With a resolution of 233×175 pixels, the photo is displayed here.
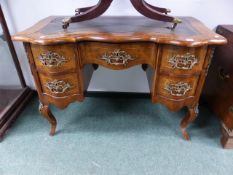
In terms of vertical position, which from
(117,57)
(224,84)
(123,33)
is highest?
(123,33)

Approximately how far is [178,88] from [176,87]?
0.04 feet

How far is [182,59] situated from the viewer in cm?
84

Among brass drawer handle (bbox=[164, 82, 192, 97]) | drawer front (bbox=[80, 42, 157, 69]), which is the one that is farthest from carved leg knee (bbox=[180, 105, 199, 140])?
drawer front (bbox=[80, 42, 157, 69])

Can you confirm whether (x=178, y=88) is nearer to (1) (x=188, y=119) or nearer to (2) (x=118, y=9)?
(1) (x=188, y=119)

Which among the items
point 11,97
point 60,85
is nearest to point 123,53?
point 60,85

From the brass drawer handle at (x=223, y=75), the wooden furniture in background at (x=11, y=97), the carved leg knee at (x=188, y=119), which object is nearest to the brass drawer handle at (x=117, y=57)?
the carved leg knee at (x=188, y=119)

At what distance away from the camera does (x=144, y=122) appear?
1.33 metres

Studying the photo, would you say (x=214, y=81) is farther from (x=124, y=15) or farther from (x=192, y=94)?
(x=124, y=15)

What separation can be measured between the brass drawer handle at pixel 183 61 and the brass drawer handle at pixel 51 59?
52 centimetres

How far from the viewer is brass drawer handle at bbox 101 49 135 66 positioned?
0.87 metres

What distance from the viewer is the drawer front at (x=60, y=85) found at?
0.93 metres

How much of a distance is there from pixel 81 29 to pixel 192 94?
677 mm

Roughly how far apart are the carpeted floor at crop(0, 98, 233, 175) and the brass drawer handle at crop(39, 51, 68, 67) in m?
0.56

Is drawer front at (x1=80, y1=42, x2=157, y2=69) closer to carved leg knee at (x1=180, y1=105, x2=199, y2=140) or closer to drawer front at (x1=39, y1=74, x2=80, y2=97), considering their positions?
drawer front at (x1=39, y1=74, x2=80, y2=97)
